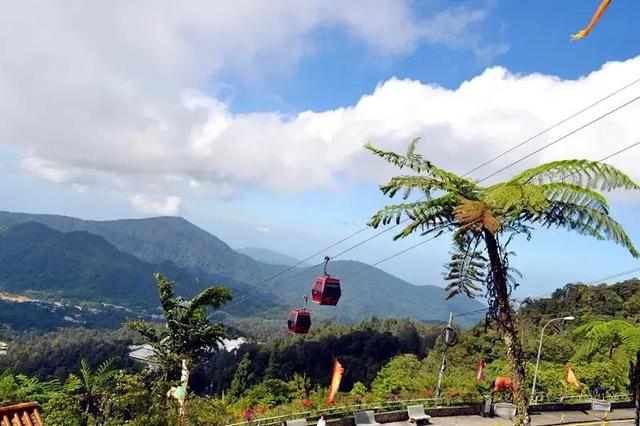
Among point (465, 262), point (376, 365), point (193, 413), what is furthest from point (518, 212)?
point (376, 365)

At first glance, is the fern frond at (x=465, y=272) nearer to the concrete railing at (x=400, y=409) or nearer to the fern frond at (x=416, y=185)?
the fern frond at (x=416, y=185)

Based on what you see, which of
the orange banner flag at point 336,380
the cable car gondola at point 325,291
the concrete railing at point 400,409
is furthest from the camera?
the cable car gondola at point 325,291

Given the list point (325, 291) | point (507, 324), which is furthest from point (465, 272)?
point (325, 291)

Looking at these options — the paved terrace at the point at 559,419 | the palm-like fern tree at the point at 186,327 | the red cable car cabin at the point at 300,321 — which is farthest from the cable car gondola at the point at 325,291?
the paved terrace at the point at 559,419

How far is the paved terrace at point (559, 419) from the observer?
2102cm

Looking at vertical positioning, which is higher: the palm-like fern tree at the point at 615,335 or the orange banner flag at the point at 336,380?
the palm-like fern tree at the point at 615,335

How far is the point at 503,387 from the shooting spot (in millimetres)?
21875

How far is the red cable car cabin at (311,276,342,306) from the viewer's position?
96.5ft

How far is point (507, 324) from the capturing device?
10.4m

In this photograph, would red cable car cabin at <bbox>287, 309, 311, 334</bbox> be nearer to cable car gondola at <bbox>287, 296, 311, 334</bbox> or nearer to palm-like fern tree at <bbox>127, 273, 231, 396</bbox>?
cable car gondola at <bbox>287, 296, 311, 334</bbox>

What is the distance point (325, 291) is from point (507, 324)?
19.5 metres

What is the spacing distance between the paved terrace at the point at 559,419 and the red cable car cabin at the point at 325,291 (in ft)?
32.0

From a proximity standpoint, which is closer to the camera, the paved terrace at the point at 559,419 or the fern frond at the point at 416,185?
the fern frond at the point at 416,185

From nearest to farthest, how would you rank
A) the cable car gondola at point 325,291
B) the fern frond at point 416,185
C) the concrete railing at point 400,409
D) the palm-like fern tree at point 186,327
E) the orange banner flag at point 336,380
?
the fern frond at point 416,185, the palm-like fern tree at point 186,327, the concrete railing at point 400,409, the orange banner flag at point 336,380, the cable car gondola at point 325,291
